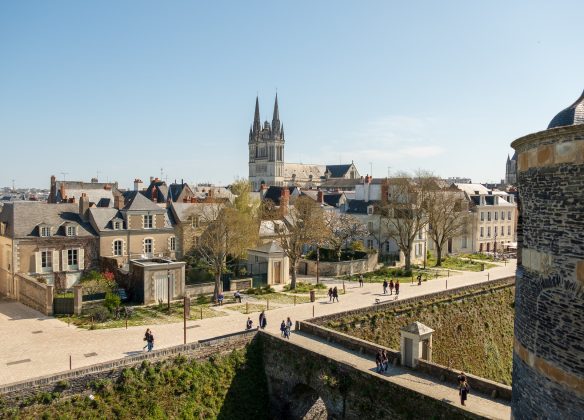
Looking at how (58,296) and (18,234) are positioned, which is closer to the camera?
(58,296)

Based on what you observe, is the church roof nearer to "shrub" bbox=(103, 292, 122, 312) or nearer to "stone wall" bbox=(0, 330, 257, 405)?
"stone wall" bbox=(0, 330, 257, 405)

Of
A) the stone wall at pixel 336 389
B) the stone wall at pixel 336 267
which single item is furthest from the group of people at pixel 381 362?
the stone wall at pixel 336 267

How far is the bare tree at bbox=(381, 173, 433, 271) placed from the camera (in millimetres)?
40875

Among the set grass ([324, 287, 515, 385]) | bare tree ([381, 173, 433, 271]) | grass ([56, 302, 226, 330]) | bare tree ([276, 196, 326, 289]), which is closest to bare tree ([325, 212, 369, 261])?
bare tree ([381, 173, 433, 271])

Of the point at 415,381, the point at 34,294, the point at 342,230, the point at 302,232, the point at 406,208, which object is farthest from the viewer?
the point at 342,230

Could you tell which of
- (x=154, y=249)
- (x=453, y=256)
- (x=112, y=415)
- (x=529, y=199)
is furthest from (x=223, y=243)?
(x=453, y=256)

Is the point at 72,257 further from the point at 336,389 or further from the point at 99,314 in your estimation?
the point at 336,389

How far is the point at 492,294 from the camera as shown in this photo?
3297 cm

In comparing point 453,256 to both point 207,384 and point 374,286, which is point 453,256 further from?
point 207,384

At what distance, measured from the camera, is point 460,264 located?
1769 inches

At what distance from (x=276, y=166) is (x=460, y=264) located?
276ft

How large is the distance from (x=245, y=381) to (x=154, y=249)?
58.2 feet

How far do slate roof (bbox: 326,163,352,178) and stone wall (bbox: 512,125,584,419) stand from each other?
117418mm

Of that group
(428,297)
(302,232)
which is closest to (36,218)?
(302,232)
